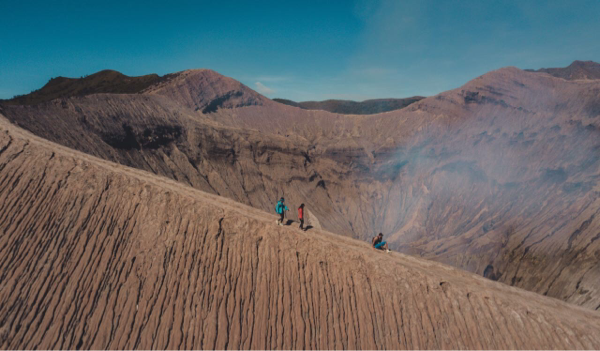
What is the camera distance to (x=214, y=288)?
11.8 m

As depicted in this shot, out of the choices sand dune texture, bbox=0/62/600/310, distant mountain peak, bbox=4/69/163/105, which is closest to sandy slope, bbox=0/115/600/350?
sand dune texture, bbox=0/62/600/310

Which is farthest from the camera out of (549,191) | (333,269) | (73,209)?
(549,191)

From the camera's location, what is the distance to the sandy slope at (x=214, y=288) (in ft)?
35.5

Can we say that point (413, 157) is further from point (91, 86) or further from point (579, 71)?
point (579, 71)

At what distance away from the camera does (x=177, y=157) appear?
3634 centimetres

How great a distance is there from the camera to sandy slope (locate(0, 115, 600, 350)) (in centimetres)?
1082

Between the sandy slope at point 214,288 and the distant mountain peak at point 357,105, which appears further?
the distant mountain peak at point 357,105

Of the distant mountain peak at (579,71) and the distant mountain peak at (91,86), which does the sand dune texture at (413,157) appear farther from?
the distant mountain peak at (579,71)

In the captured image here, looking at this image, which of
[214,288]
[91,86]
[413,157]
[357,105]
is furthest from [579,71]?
[91,86]

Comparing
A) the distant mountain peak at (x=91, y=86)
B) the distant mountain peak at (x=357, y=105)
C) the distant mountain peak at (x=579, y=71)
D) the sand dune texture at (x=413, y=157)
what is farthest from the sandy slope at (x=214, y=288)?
the distant mountain peak at (x=579, y=71)

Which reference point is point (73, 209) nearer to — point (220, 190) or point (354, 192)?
point (220, 190)

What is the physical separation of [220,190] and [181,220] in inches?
938

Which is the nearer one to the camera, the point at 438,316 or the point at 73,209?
the point at 438,316

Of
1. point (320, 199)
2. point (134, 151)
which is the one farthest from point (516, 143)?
point (134, 151)
